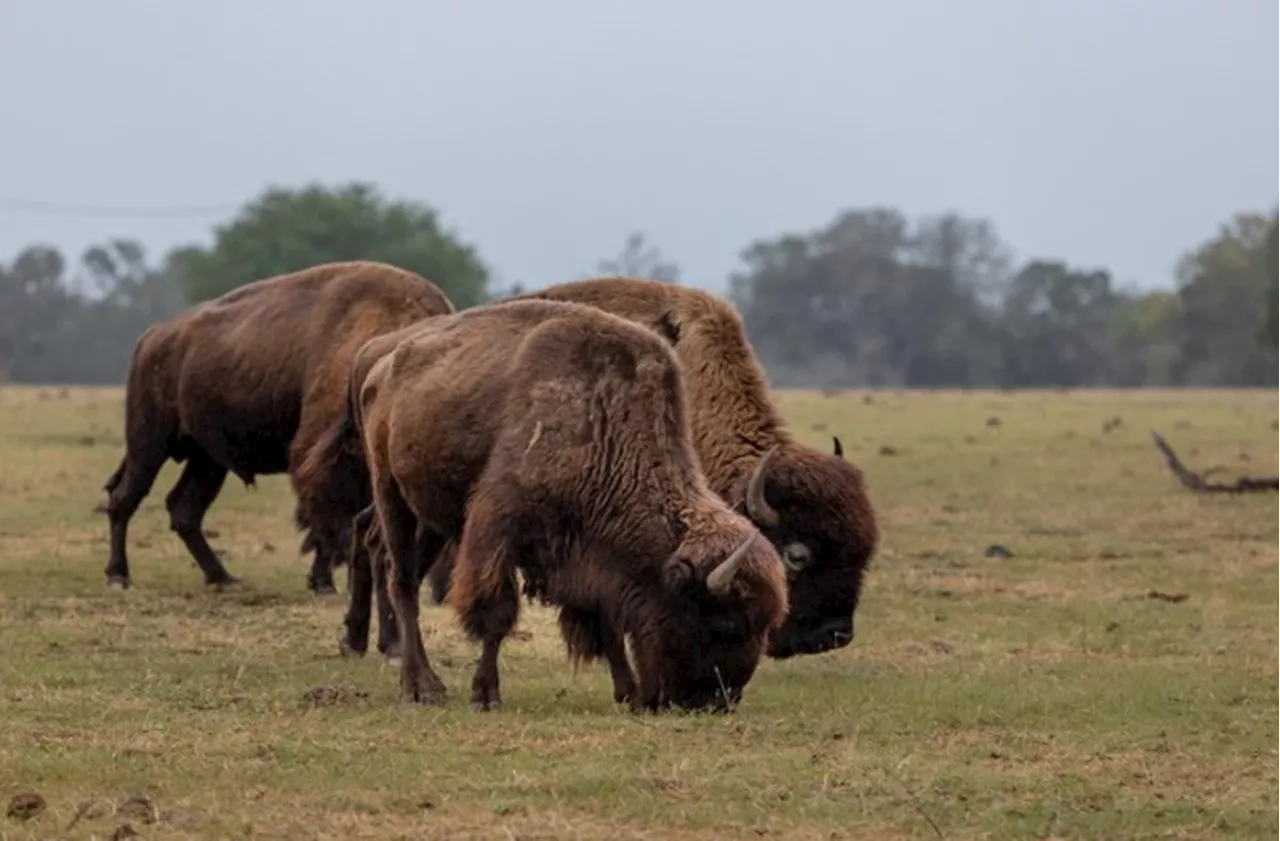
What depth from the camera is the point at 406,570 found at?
1030cm

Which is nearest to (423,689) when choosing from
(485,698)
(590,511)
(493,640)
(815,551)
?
(485,698)

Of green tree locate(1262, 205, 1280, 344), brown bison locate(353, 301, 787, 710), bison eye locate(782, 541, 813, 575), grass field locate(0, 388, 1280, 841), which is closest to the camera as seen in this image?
grass field locate(0, 388, 1280, 841)

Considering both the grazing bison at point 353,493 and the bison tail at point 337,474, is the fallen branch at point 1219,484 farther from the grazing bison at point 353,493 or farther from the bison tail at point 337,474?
the bison tail at point 337,474

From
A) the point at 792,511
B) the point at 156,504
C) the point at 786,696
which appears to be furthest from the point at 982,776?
the point at 156,504

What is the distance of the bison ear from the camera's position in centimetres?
889

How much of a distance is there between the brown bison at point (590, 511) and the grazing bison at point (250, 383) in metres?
3.16

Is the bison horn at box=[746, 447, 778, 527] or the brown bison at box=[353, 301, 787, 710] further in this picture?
the bison horn at box=[746, 447, 778, 527]

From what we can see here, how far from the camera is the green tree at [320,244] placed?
2852 inches

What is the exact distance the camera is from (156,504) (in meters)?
22.5

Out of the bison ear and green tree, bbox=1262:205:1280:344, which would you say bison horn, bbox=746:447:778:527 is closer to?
the bison ear

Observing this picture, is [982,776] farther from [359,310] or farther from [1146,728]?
[359,310]

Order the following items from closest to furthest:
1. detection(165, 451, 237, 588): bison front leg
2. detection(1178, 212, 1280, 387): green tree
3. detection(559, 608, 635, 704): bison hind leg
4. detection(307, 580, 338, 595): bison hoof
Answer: detection(559, 608, 635, 704): bison hind leg → detection(307, 580, 338, 595): bison hoof → detection(165, 451, 237, 588): bison front leg → detection(1178, 212, 1280, 387): green tree

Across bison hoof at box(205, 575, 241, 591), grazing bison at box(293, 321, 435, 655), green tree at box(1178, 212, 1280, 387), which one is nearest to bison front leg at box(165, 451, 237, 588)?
bison hoof at box(205, 575, 241, 591)

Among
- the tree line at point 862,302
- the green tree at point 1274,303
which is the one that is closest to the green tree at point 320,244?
the tree line at point 862,302
